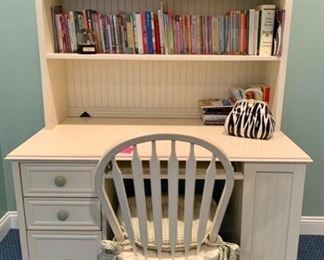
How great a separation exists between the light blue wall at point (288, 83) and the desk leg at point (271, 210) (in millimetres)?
698

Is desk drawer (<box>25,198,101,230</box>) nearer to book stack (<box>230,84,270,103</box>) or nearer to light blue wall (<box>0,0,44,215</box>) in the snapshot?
light blue wall (<box>0,0,44,215</box>)

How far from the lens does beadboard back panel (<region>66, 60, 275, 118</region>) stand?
6.38ft

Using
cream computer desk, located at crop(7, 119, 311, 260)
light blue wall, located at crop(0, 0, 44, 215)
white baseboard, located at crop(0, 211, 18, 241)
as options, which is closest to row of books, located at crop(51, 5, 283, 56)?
light blue wall, located at crop(0, 0, 44, 215)

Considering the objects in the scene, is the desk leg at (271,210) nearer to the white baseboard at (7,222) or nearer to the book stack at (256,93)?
the book stack at (256,93)

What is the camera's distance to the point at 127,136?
166 cm

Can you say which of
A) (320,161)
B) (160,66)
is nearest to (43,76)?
(160,66)

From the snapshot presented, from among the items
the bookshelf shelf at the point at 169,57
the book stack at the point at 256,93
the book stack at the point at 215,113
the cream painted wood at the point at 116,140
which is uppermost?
the bookshelf shelf at the point at 169,57

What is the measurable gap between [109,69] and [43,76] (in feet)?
1.26

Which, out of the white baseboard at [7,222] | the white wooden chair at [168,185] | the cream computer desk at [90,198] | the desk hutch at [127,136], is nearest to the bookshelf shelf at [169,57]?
the desk hutch at [127,136]

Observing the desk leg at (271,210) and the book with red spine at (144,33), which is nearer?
the desk leg at (271,210)

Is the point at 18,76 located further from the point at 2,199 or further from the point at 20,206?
the point at 20,206

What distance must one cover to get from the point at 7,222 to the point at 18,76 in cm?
89

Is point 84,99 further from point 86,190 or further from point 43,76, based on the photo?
point 86,190

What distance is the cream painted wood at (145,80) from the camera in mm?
1868
